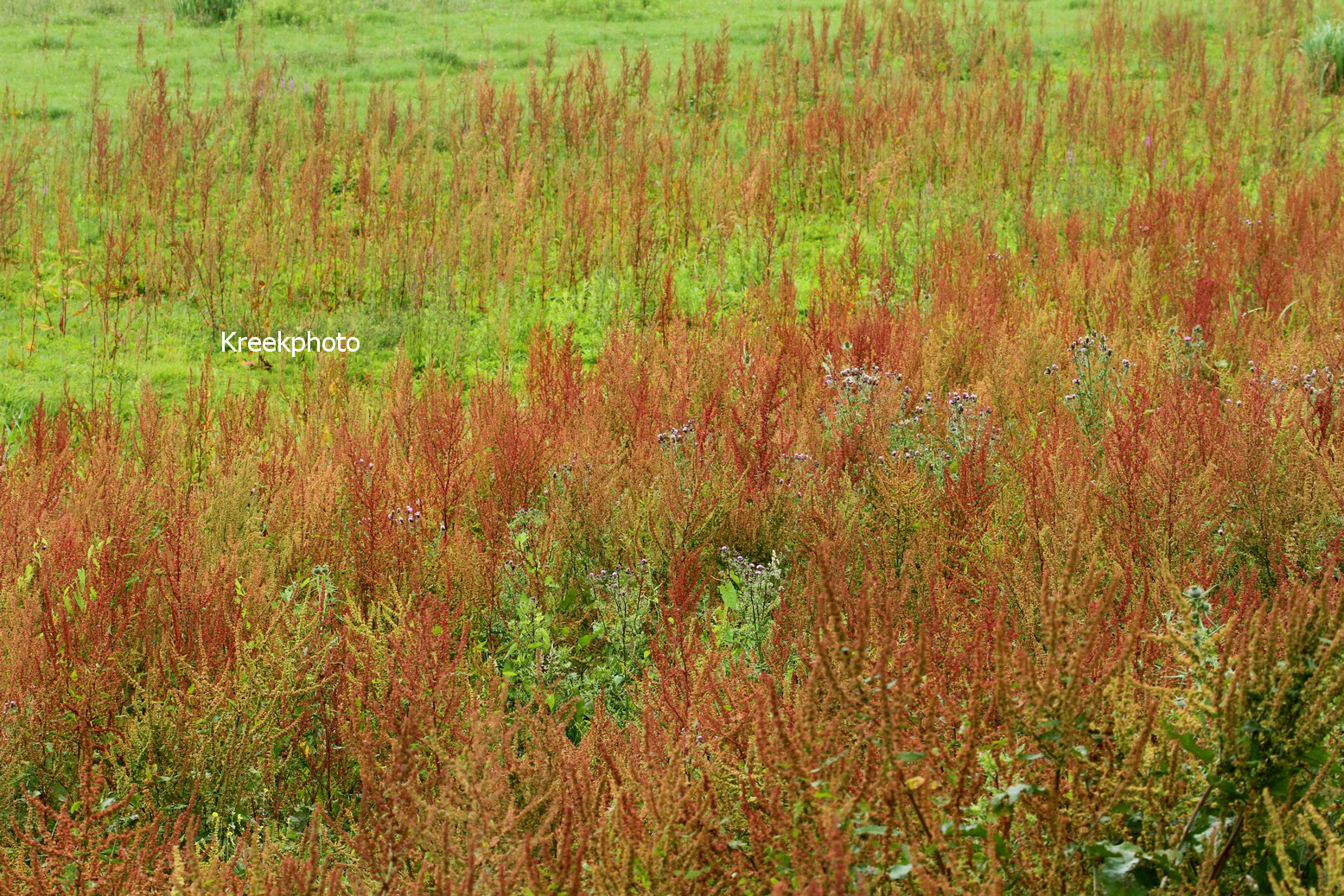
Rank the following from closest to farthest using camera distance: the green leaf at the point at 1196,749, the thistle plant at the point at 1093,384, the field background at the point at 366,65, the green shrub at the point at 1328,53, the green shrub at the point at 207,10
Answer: the green leaf at the point at 1196,749
the thistle plant at the point at 1093,384
the field background at the point at 366,65
the green shrub at the point at 1328,53
the green shrub at the point at 207,10

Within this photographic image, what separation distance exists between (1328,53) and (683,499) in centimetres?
1119

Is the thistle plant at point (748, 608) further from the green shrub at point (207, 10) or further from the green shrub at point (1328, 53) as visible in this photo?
the green shrub at point (207, 10)

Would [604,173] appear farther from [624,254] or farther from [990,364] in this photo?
[990,364]

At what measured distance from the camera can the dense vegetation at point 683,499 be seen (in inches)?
75.6

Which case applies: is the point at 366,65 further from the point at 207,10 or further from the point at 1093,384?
the point at 1093,384

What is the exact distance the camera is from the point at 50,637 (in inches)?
122

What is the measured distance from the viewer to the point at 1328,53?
11805 millimetres

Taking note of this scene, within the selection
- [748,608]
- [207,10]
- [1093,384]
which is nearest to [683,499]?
[748,608]

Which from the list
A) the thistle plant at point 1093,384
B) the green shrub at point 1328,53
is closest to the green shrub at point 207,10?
the green shrub at point 1328,53

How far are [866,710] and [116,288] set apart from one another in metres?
6.99

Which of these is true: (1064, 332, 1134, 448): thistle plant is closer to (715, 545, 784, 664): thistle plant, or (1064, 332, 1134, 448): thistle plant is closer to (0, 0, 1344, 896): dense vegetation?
(0, 0, 1344, 896): dense vegetation

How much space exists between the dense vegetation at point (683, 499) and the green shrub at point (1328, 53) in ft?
6.40

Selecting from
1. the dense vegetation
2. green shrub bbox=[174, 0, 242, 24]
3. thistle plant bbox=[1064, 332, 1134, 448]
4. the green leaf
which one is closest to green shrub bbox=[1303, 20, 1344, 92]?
the dense vegetation

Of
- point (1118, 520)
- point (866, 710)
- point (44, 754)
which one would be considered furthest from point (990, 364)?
point (44, 754)
